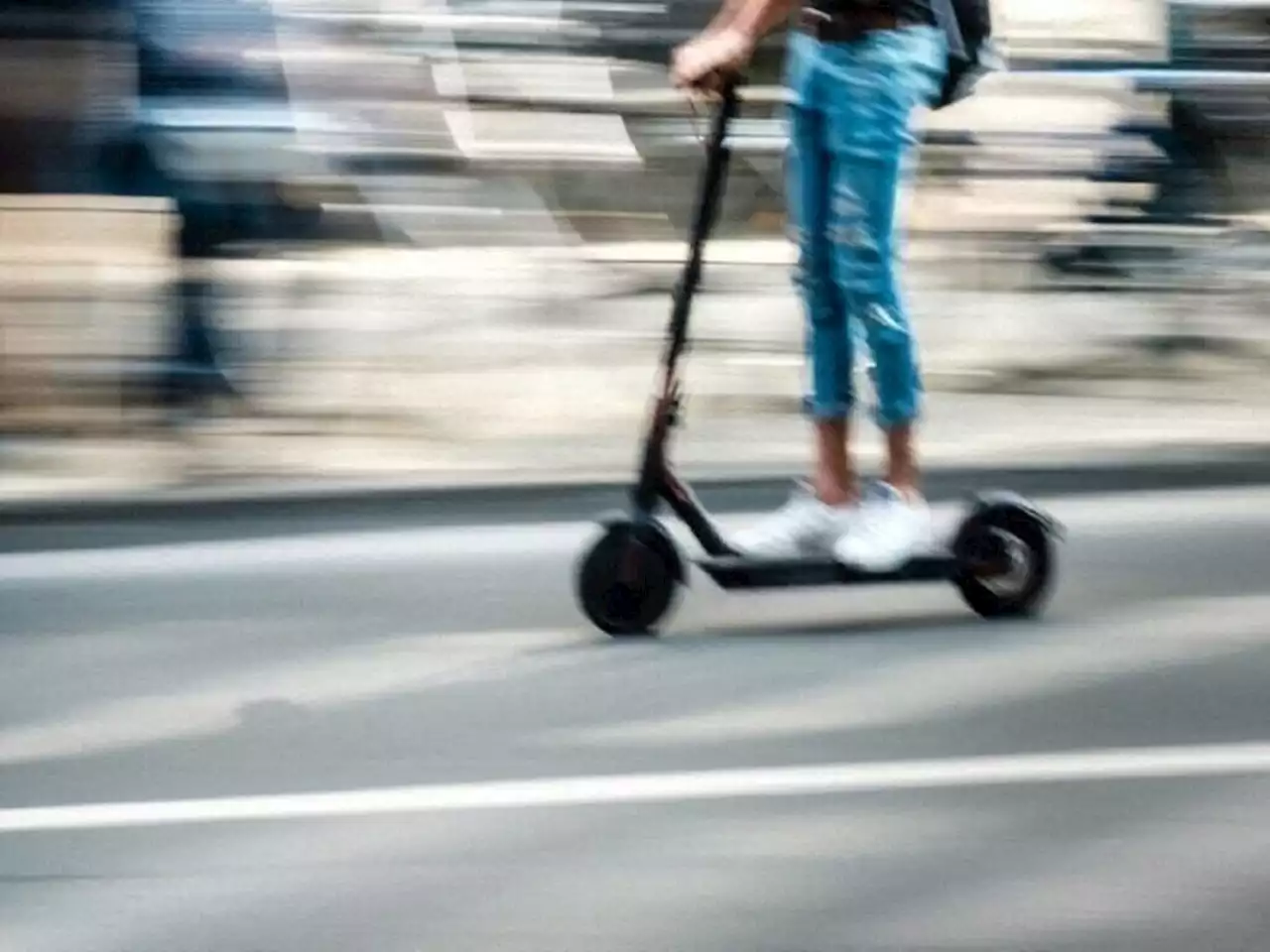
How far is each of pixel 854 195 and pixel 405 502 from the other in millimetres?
1707

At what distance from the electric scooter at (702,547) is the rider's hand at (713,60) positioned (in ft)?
0.22

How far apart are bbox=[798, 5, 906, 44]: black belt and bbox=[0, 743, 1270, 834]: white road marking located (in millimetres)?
1351

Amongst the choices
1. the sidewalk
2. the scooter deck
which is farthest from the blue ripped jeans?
the sidewalk

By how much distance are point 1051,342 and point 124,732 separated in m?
4.18

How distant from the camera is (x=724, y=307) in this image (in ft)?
25.1

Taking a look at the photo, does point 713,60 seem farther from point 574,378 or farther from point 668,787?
point 574,378

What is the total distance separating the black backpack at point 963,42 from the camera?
449cm

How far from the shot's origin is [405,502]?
227 inches

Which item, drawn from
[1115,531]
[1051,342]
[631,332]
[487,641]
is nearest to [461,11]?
[631,332]

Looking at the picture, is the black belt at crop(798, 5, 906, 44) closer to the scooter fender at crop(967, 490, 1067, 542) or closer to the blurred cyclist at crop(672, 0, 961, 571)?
the blurred cyclist at crop(672, 0, 961, 571)

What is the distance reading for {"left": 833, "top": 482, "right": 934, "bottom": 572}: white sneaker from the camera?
14.7ft

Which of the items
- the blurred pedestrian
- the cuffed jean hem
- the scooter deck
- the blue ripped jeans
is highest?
the blue ripped jeans

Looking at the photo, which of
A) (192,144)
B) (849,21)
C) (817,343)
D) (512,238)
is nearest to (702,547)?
(817,343)

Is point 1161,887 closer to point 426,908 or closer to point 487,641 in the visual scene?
point 426,908
